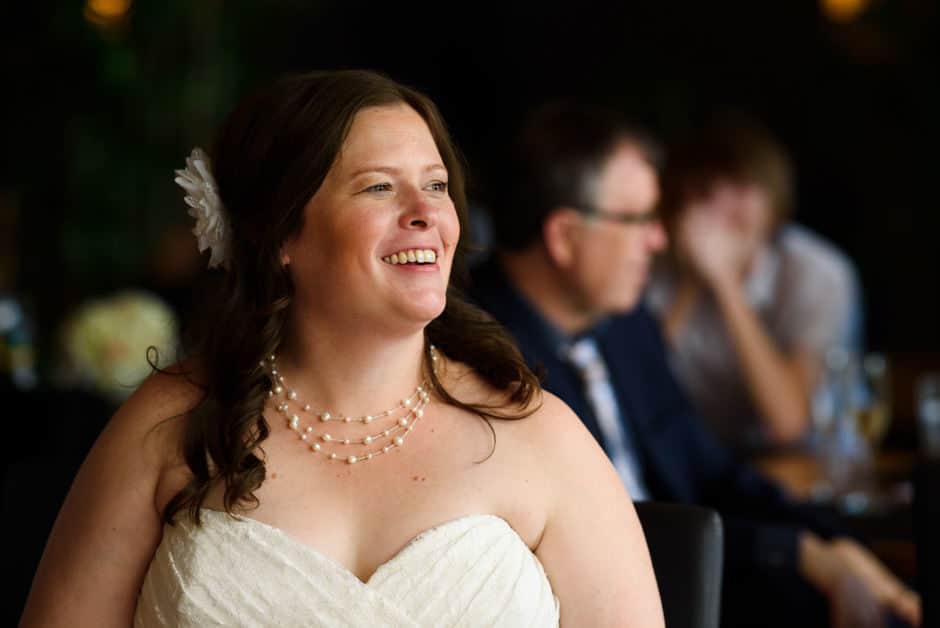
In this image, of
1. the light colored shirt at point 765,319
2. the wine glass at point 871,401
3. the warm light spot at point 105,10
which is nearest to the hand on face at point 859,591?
the wine glass at point 871,401

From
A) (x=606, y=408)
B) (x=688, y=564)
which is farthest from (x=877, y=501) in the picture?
(x=688, y=564)

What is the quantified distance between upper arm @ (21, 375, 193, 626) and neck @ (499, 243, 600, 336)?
1436 mm

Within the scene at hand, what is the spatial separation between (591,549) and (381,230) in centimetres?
52

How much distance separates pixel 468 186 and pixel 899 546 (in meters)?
1.52

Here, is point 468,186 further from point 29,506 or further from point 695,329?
point 695,329

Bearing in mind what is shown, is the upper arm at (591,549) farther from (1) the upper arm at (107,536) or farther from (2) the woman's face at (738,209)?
(2) the woman's face at (738,209)

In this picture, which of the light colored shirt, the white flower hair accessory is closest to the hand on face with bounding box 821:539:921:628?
the white flower hair accessory

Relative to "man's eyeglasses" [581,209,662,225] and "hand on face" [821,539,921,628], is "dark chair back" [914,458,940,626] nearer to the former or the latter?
"hand on face" [821,539,921,628]

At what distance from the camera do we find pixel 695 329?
4910 mm

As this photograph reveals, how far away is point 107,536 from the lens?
1.77 meters

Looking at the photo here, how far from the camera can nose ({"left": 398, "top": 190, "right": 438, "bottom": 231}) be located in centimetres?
179

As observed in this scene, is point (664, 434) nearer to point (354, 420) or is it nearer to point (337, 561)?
point (354, 420)

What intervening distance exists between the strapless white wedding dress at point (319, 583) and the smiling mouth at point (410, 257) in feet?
1.15

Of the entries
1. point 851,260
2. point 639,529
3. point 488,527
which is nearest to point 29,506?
point 488,527
